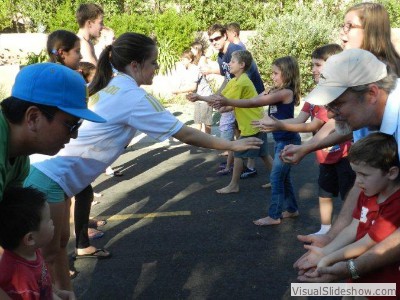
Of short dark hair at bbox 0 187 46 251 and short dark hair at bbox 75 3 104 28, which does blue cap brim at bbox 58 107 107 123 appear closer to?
short dark hair at bbox 0 187 46 251

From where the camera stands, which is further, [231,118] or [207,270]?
[231,118]

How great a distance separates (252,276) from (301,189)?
2.55 m

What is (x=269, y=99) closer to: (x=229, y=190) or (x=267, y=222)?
(x=267, y=222)

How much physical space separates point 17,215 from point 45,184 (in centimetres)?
92

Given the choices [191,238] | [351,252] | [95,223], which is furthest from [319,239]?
[95,223]

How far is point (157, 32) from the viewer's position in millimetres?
15688

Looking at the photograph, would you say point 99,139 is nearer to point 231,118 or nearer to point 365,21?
point 365,21

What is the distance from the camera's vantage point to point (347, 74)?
2.45 m

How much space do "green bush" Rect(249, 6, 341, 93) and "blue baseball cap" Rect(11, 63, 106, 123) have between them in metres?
10.6

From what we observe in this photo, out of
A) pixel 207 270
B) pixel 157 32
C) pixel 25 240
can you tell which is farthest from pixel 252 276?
pixel 157 32

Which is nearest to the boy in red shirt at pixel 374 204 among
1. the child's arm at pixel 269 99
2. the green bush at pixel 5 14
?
the child's arm at pixel 269 99

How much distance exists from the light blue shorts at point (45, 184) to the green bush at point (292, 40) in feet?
32.4

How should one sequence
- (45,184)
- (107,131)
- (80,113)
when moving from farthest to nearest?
1. (107,131)
2. (45,184)
3. (80,113)

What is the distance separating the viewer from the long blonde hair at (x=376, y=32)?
3.12 m
